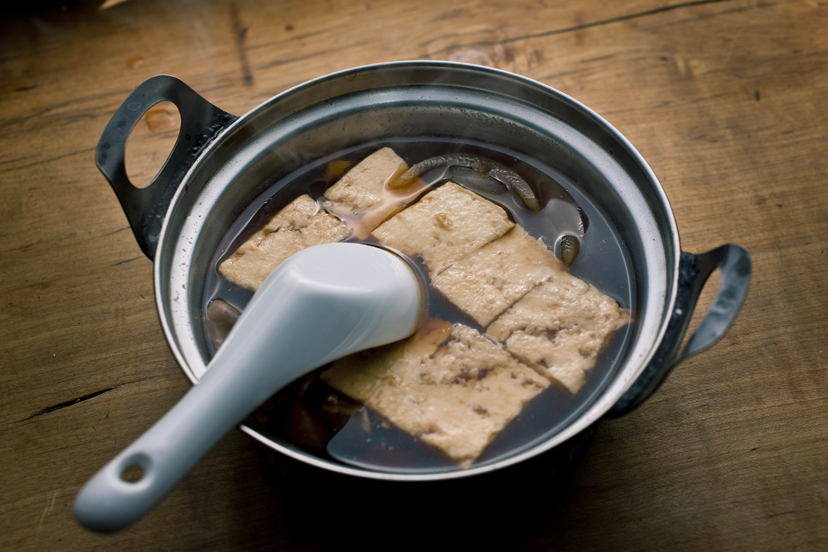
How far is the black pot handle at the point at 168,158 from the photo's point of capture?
1.19m

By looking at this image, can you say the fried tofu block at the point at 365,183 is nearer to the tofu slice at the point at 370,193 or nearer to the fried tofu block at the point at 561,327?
the tofu slice at the point at 370,193

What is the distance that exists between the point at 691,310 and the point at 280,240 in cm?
94

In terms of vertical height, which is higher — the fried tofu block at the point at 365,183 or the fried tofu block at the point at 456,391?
the fried tofu block at the point at 365,183

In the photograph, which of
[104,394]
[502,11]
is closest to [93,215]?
[104,394]

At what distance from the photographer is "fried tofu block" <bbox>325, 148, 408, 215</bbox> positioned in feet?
4.91

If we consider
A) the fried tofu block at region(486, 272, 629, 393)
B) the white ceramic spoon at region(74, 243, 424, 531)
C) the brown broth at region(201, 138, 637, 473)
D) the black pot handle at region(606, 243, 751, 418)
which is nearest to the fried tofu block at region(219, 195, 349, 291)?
the brown broth at region(201, 138, 637, 473)

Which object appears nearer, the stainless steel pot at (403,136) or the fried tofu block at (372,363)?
the stainless steel pot at (403,136)

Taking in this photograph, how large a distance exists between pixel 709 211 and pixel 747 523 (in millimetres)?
844

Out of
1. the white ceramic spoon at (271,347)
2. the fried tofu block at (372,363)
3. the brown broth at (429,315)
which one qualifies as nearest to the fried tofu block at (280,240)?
the brown broth at (429,315)

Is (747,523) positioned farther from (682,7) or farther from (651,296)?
(682,7)

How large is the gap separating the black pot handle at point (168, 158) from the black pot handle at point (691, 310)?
1042 millimetres

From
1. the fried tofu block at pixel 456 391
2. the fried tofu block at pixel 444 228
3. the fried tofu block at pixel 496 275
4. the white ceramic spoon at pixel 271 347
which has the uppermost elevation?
the white ceramic spoon at pixel 271 347

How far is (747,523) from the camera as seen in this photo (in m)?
1.28

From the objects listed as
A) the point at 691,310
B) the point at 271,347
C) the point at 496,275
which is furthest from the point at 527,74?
the point at 271,347
